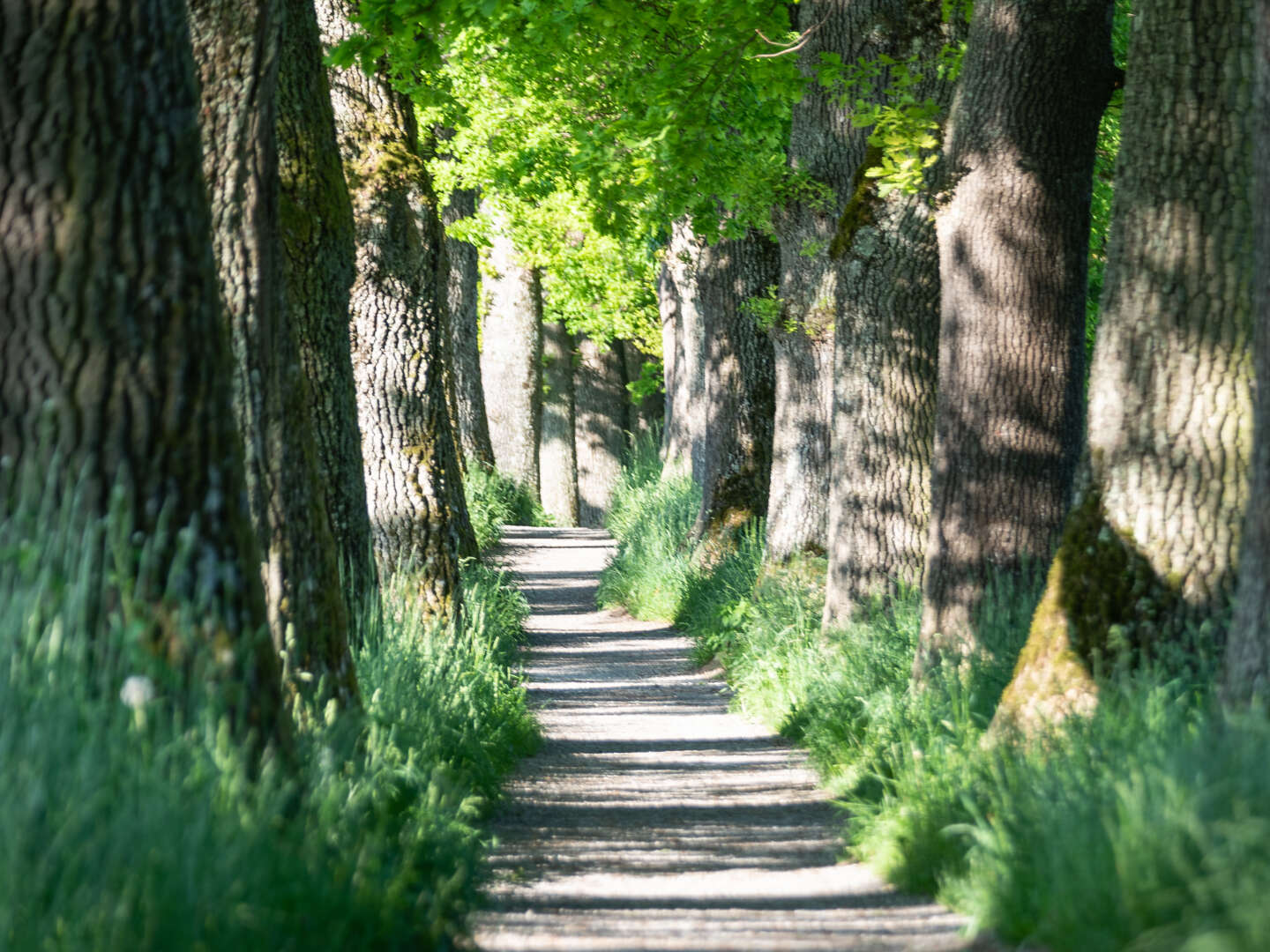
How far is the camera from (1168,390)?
612 cm

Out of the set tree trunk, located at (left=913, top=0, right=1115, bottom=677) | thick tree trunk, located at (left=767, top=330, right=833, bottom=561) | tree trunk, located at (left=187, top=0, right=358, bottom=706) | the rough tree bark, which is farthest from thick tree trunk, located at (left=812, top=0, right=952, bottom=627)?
tree trunk, located at (left=187, top=0, right=358, bottom=706)

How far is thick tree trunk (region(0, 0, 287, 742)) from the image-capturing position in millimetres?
4059

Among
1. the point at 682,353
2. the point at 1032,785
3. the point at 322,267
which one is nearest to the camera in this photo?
the point at 1032,785

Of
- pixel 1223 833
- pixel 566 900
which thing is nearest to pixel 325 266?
pixel 566 900

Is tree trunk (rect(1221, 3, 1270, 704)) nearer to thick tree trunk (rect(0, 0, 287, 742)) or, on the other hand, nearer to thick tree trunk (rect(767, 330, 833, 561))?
thick tree trunk (rect(0, 0, 287, 742))

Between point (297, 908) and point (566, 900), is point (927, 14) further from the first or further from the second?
point (297, 908)

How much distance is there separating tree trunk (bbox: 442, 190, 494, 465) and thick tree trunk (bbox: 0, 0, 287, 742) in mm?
20710

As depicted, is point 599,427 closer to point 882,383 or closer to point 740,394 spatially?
point 740,394

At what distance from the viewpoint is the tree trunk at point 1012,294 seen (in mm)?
8484

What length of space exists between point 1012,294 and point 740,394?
26.6 feet

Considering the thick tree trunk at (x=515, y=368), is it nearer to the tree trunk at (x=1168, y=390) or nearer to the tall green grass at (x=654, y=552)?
the tall green grass at (x=654, y=552)

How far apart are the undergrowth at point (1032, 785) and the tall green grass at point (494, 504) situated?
10.1 metres

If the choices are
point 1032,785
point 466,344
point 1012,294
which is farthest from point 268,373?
point 466,344

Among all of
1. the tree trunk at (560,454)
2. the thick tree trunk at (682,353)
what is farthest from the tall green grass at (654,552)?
the tree trunk at (560,454)
